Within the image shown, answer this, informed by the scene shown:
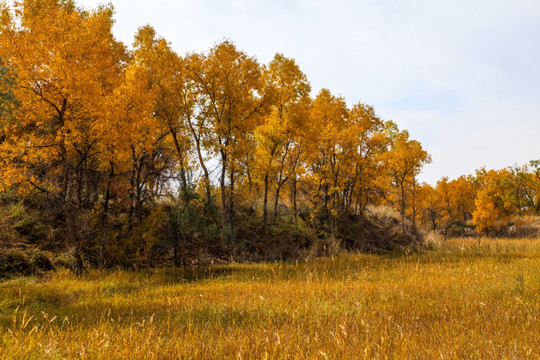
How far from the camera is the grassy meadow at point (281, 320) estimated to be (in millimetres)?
3344

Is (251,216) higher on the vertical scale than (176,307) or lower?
higher

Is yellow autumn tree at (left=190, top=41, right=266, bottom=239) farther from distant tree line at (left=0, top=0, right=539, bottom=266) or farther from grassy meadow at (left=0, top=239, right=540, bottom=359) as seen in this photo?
grassy meadow at (left=0, top=239, right=540, bottom=359)

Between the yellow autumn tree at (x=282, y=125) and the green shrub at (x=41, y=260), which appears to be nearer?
the green shrub at (x=41, y=260)

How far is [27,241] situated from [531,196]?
66.2 metres

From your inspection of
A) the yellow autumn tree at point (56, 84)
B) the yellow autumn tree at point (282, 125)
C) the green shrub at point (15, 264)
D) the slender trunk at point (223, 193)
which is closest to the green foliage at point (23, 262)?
the green shrub at point (15, 264)

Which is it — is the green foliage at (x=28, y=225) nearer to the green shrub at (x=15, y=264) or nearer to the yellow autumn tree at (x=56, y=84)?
the green shrub at (x=15, y=264)

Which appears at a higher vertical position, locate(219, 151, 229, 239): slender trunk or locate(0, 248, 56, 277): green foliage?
locate(219, 151, 229, 239): slender trunk

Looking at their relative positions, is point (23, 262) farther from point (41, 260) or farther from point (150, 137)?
point (150, 137)

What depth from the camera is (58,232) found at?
14.6 metres

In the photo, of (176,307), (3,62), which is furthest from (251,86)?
(176,307)

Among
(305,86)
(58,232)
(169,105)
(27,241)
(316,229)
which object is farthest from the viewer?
(316,229)

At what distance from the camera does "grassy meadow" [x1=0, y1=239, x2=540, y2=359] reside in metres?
3.34

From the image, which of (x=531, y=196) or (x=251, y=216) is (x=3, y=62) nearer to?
(x=251, y=216)

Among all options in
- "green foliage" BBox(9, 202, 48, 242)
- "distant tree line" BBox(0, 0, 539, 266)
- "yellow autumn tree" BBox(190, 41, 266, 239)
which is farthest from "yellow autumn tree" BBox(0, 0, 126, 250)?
"yellow autumn tree" BBox(190, 41, 266, 239)
